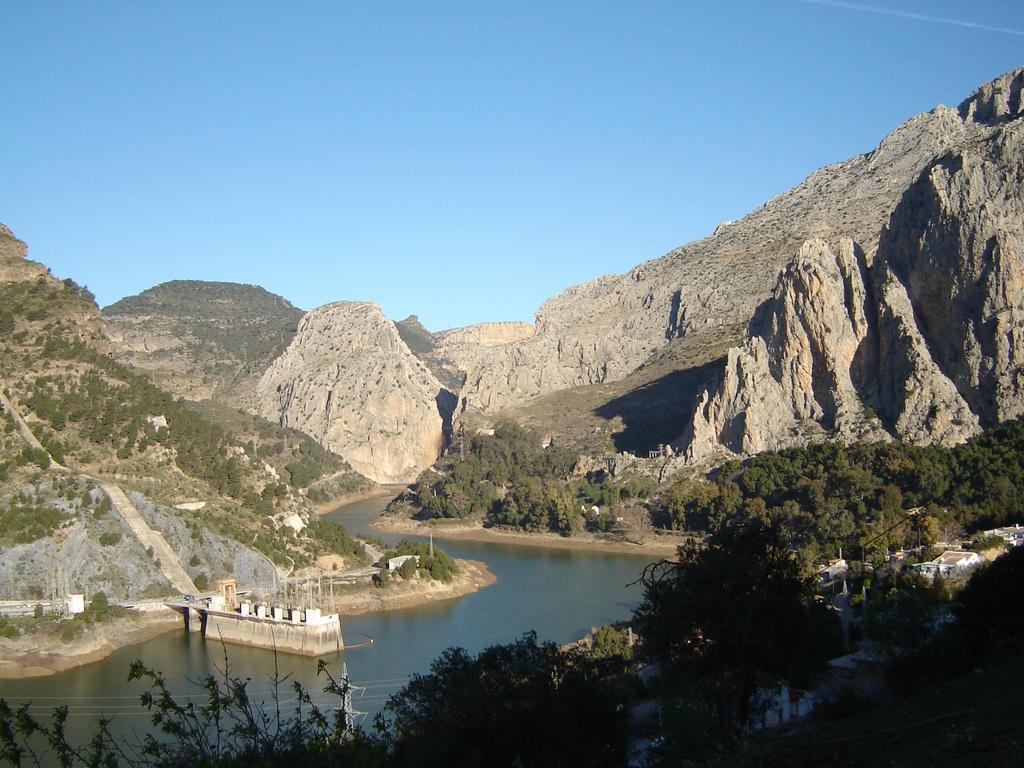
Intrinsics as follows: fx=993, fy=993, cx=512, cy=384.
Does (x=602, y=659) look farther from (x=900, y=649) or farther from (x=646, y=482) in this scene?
(x=646, y=482)

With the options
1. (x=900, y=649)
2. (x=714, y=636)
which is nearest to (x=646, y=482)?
(x=900, y=649)

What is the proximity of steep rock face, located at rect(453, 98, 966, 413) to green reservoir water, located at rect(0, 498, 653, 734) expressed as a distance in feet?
160

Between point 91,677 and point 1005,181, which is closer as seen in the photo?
point 91,677

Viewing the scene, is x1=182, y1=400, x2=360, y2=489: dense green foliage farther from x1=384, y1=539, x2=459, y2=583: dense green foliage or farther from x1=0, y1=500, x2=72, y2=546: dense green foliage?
x1=0, y1=500, x2=72, y2=546: dense green foliage

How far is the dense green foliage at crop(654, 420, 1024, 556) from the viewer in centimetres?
4644

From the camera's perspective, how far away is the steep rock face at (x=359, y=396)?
116m

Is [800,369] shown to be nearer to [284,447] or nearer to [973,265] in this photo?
[973,265]

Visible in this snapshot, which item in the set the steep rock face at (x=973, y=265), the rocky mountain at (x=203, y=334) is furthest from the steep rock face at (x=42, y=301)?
the steep rock face at (x=973, y=265)

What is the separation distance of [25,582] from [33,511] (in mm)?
3018

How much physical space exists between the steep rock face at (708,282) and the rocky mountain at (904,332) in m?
21.3

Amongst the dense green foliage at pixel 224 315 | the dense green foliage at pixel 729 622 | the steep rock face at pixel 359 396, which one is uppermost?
the dense green foliage at pixel 224 315

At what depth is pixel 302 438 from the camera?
355 ft

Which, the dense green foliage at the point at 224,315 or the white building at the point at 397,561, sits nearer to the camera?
the white building at the point at 397,561

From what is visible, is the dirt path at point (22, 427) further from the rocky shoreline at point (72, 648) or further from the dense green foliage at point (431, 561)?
the dense green foliage at point (431, 561)
